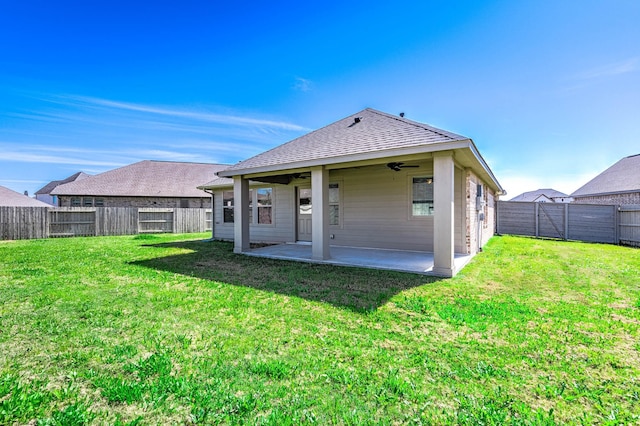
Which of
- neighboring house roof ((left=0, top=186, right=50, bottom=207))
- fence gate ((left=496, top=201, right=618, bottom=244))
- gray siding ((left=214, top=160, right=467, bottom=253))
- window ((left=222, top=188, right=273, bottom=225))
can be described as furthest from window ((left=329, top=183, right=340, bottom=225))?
neighboring house roof ((left=0, top=186, right=50, bottom=207))

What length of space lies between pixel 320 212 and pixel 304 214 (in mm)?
3542

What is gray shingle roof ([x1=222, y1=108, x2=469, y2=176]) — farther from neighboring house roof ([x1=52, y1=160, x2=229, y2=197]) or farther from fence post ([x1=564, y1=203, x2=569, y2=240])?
neighboring house roof ([x1=52, y1=160, x2=229, y2=197])

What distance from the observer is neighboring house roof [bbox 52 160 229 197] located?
69.6 feet

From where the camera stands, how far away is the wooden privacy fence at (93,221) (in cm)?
1398

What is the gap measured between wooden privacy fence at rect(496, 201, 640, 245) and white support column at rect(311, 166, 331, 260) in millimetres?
12844

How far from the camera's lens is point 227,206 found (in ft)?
43.3

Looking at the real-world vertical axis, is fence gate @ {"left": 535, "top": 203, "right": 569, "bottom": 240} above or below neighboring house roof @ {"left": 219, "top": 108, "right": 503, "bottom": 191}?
below

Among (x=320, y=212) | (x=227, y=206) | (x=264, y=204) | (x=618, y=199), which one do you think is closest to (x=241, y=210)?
(x=264, y=204)

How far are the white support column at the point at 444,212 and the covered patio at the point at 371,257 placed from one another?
36 centimetres

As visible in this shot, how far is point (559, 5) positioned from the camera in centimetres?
754

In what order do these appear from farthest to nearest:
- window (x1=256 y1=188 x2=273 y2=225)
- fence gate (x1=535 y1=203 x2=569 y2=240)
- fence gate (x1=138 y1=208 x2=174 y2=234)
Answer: fence gate (x1=138 y1=208 x2=174 y2=234)
fence gate (x1=535 y1=203 x2=569 y2=240)
window (x1=256 y1=188 x2=273 y2=225)

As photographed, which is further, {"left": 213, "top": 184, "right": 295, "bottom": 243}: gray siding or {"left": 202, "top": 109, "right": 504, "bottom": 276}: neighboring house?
{"left": 213, "top": 184, "right": 295, "bottom": 243}: gray siding

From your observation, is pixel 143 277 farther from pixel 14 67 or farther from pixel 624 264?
pixel 14 67

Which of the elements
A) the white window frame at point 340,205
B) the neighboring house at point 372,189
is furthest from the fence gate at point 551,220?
the white window frame at point 340,205
